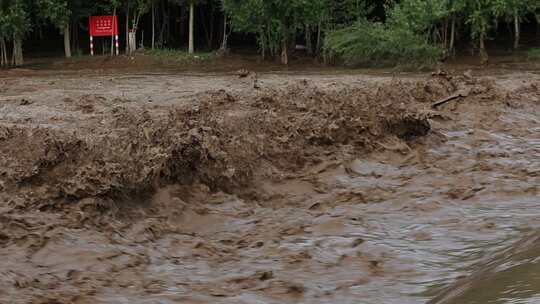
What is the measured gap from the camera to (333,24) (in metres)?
25.8

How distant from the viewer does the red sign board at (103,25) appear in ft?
91.1

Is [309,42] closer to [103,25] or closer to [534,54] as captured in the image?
[534,54]

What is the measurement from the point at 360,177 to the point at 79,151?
288 cm

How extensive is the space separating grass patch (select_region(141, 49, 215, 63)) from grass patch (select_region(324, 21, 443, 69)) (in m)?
5.01

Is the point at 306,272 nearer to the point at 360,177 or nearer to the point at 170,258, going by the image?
the point at 170,258

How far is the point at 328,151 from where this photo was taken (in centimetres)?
828

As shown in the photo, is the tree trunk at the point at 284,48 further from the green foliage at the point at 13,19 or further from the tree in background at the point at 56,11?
the green foliage at the point at 13,19

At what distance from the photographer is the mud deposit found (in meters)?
4.49

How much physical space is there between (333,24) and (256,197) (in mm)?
19682

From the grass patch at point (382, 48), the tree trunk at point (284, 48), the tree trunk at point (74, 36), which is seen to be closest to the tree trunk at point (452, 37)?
the grass patch at point (382, 48)

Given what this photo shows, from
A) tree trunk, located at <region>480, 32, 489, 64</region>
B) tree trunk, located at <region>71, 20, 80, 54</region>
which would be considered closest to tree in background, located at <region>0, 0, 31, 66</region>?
tree trunk, located at <region>71, 20, 80, 54</region>

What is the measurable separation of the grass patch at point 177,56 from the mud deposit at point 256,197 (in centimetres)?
1583

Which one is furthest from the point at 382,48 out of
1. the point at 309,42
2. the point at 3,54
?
the point at 3,54

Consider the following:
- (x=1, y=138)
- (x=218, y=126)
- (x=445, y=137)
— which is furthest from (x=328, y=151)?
(x=1, y=138)
